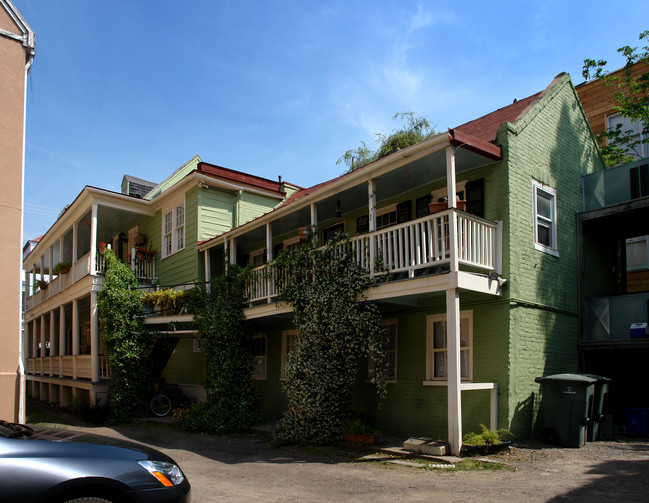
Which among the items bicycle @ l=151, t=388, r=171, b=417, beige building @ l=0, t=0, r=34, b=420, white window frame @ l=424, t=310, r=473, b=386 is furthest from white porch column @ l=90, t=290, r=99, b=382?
white window frame @ l=424, t=310, r=473, b=386

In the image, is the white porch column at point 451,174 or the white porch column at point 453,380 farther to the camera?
the white porch column at point 451,174

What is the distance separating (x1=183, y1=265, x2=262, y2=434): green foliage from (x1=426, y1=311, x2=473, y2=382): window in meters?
4.65

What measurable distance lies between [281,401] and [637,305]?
8.93 m

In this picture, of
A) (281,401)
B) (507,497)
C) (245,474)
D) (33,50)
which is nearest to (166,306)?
(281,401)

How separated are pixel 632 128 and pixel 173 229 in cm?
1516

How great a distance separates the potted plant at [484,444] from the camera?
8.96 meters

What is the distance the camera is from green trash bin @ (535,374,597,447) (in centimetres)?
987

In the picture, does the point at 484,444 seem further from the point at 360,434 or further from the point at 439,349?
the point at 439,349

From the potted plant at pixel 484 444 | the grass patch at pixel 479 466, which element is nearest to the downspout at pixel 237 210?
the potted plant at pixel 484 444

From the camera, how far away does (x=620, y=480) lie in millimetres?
7387

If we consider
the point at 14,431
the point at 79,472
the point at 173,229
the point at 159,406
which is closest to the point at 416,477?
the point at 79,472

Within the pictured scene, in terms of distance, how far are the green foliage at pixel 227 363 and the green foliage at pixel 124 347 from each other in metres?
2.26

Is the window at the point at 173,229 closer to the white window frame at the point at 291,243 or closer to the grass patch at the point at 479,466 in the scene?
the white window frame at the point at 291,243

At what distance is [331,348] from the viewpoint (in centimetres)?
1088
